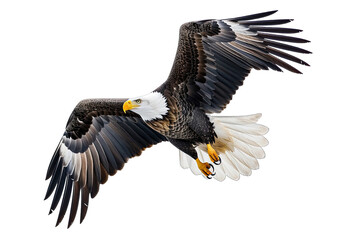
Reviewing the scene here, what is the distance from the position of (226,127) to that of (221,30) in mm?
1166

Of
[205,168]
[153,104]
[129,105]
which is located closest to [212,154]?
[205,168]

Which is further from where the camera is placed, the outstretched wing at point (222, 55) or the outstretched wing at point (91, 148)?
the outstretched wing at point (91, 148)

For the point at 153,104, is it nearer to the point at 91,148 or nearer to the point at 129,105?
the point at 129,105

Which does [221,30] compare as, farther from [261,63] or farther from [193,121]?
[193,121]

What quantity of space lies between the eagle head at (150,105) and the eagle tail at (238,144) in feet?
2.05

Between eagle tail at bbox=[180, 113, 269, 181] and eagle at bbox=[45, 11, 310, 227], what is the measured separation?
0.03 feet

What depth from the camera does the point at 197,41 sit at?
5969mm

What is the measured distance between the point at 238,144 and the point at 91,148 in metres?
1.63

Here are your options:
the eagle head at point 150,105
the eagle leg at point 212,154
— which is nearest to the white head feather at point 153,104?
the eagle head at point 150,105

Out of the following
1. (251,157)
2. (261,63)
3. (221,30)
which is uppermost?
(221,30)

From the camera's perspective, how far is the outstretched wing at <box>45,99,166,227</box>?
677cm

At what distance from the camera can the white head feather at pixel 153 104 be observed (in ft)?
20.0

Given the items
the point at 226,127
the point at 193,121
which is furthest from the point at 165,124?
the point at 226,127

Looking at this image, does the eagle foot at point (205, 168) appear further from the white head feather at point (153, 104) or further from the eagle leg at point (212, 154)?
the white head feather at point (153, 104)
